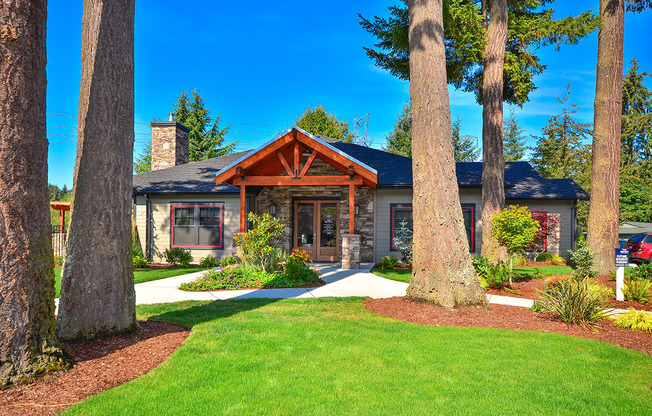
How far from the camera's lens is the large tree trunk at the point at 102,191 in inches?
166

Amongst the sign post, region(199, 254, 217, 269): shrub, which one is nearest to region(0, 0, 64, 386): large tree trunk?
the sign post

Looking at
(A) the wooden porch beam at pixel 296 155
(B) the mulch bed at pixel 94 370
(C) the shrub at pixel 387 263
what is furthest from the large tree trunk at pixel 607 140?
(B) the mulch bed at pixel 94 370

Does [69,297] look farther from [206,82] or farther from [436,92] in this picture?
[206,82]

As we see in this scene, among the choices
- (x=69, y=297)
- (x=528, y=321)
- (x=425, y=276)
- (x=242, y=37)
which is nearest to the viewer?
(x=69, y=297)

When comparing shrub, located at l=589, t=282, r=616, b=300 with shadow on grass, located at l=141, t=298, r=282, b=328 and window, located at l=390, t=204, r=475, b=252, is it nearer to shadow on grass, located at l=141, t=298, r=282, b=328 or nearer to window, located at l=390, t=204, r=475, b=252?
shadow on grass, located at l=141, t=298, r=282, b=328

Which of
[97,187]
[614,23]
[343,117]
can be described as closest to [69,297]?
[97,187]

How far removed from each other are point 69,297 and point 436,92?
6.17 m

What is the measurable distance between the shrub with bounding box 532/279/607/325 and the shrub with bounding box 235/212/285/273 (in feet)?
20.0

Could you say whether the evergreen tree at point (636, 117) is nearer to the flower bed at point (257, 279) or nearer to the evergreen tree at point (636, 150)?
the evergreen tree at point (636, 150)

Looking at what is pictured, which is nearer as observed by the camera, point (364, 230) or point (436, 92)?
point (436, 92)

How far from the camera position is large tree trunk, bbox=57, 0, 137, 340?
421 centimetres

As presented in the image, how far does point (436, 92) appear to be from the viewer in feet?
22.5

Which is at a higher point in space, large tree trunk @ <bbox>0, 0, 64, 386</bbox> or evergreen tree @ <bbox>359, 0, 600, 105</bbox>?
evergreen tree @ <bbox>359, 0, 600, 105</bbox>

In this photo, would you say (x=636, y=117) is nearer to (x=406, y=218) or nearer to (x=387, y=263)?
(x=406, y=218)
